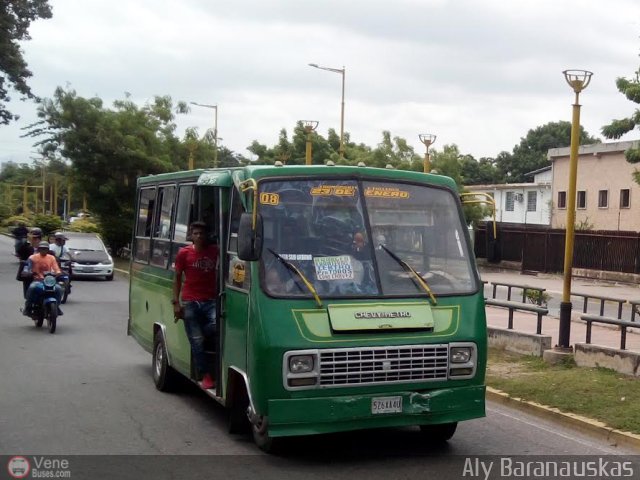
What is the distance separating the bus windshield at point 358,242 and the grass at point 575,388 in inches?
93.7

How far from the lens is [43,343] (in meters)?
14.4

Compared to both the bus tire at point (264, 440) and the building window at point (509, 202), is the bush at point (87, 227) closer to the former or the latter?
the building window at point (509, 202)

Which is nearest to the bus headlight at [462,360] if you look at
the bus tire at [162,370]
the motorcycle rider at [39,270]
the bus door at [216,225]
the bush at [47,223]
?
the bus door at [216,225]

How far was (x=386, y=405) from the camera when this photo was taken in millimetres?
6910

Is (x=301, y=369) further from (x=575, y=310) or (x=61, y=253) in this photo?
(x=575, y=310)

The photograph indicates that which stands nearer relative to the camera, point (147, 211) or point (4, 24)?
point (147, 211)

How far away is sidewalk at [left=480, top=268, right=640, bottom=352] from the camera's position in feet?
47.9

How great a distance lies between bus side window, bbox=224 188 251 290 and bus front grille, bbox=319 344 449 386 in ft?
3.76

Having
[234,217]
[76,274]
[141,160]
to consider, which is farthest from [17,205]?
[234,217]

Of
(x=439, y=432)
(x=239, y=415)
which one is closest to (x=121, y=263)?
(x=239, y=415)

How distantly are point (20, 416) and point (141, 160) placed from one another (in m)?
30.2

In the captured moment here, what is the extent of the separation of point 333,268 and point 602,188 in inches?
1567

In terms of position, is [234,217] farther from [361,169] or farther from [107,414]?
[107,414]

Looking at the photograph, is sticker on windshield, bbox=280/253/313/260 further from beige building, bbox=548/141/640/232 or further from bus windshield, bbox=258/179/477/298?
beige building, bbox=548/141/640/232
